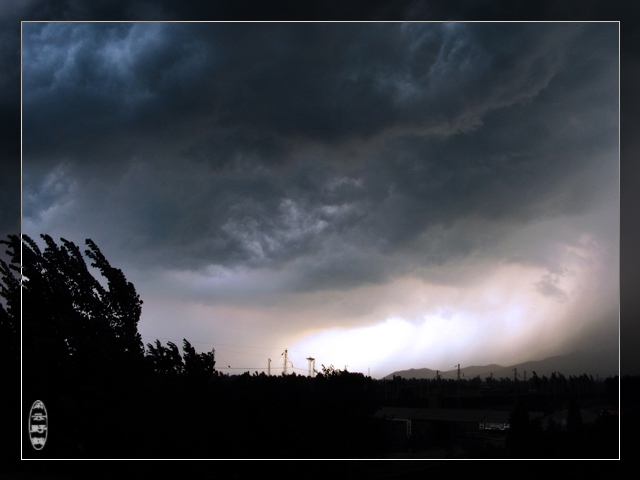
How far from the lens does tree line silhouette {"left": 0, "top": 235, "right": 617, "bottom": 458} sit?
8.67 m

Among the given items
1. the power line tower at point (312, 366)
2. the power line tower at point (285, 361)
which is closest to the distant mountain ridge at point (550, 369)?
the power line tower at point (312, 366)

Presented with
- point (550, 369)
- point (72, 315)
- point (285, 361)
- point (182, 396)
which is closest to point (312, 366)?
point (285, 361)

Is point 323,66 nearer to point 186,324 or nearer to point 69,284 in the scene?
point 186,324

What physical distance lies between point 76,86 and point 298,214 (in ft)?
13.0

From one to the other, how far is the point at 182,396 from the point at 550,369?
5677mm

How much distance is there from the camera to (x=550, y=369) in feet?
28.4

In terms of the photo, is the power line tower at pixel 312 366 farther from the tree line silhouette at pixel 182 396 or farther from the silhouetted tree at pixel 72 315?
the silhouetted tree at pixel 72 315

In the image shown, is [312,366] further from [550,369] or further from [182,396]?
[550,369]

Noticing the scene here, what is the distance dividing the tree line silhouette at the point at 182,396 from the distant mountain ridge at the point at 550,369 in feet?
0.36

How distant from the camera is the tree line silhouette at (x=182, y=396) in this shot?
28.5 feet

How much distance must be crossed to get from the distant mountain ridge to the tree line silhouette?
0.36ft

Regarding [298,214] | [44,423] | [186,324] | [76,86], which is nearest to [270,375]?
[186,324]

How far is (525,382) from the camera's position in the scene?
8633 mm

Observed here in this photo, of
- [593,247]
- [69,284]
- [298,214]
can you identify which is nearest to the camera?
[593,247]
